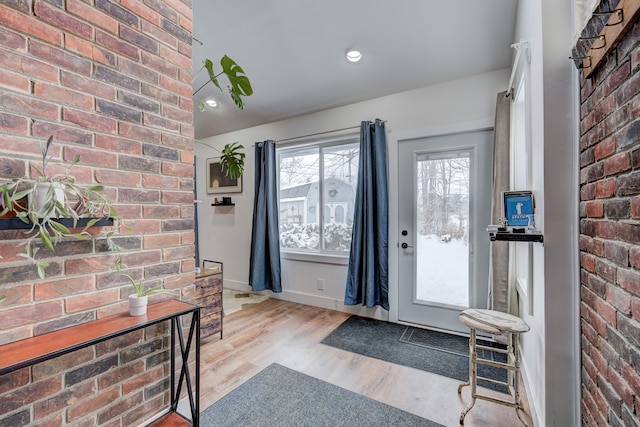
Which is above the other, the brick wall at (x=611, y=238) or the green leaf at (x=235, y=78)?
the green leaf at (x=235, y=78)

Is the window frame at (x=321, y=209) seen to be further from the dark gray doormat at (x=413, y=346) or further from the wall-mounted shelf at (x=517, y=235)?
the wall-mounted shelf at (x=517, y=235)

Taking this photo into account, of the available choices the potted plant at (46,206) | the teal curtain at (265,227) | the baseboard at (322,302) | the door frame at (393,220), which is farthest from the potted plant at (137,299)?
the teal curtain at (265,227)

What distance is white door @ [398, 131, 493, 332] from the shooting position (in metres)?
2.70

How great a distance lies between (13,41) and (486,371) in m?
3.14

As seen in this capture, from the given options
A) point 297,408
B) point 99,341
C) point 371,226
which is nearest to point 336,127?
point 371,226

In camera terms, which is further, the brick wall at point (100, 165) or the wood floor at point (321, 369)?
the wood floor at point (321, 369)

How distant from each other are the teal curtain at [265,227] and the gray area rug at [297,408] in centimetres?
187

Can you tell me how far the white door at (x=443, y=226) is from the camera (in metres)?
2.70

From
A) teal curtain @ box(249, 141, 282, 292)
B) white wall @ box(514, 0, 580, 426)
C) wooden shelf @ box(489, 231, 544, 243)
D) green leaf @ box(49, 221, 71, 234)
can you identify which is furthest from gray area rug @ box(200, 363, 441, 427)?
teal curtain @ box(249, 141, 282, 292)

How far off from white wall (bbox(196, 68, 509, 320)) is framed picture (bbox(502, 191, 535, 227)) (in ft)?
4.47

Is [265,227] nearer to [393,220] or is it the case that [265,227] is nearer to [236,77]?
[393,220]

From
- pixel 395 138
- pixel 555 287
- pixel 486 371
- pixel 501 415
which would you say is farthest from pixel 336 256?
pixel 555 287

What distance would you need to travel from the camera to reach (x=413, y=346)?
8.35 ft

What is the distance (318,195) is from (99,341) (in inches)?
114
